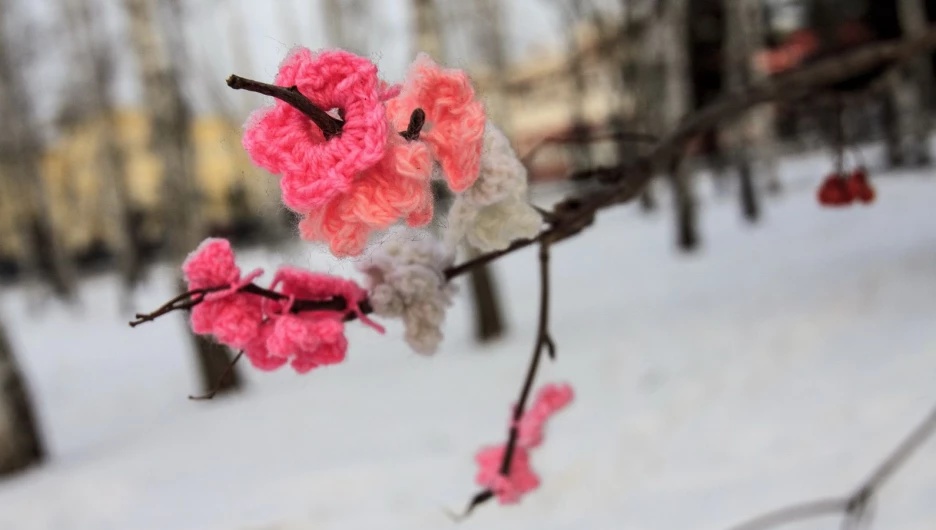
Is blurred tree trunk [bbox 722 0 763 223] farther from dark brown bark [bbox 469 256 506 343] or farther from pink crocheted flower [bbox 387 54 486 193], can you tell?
pink crocheted flower [bbox 387 54 486 193]

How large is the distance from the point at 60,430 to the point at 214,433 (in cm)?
133

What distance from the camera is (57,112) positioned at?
14438 mm

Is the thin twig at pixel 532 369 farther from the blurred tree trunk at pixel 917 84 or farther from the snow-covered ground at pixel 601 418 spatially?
the blurred tree trunk at pixel 917 84

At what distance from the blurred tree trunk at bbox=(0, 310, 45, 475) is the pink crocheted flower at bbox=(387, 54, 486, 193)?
361 cm

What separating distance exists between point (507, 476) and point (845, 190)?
767 mm

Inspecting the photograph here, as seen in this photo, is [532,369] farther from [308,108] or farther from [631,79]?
[631,79]

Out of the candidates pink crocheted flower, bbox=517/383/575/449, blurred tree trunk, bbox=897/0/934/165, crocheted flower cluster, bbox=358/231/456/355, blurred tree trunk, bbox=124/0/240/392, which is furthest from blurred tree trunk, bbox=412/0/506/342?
crocheted flower cluster, bbox=358/231/456/355

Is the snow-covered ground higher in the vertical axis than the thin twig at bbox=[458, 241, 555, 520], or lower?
lower

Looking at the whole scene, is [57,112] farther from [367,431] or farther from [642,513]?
[642,513]

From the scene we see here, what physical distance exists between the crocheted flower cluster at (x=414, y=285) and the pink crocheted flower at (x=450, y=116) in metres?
0.11

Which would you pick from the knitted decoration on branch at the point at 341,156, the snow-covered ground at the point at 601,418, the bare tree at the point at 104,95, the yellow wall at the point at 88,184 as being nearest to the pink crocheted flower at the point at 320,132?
the knitted decoration on branch at the point at 341,156

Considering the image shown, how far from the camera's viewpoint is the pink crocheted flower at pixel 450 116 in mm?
480

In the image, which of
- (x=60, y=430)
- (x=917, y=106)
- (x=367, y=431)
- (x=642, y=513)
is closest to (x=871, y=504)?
(x=642, y=513)

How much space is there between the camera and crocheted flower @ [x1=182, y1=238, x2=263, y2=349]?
528mm
